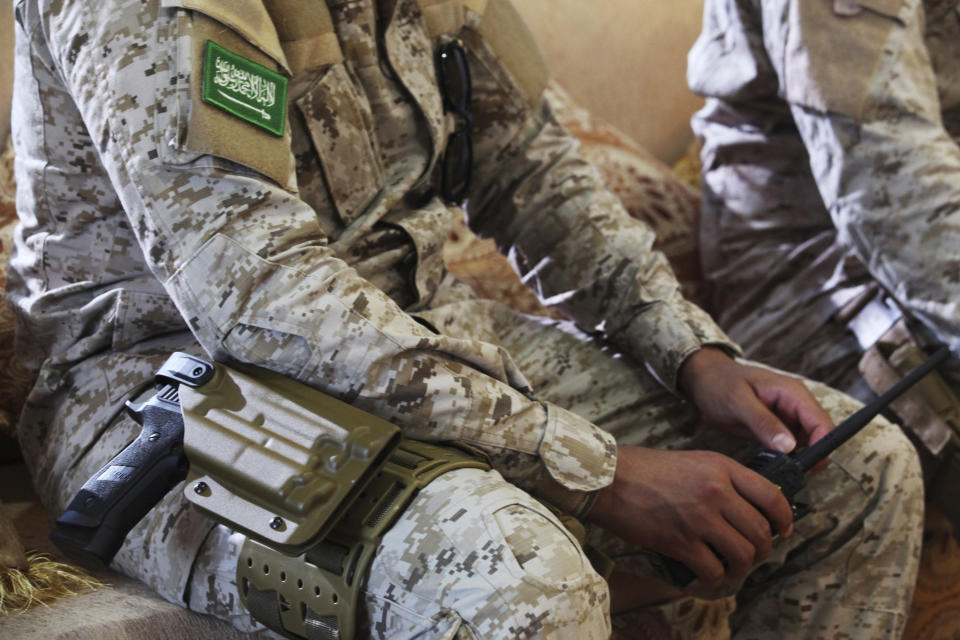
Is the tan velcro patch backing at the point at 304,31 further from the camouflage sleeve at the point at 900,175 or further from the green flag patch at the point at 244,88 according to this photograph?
the camouflage sleeve at the point at 900,175

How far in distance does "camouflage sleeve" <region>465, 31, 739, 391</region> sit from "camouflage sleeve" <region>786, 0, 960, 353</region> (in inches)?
12.3

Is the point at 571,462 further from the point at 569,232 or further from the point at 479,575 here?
the point at 569,232

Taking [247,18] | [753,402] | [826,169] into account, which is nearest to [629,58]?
[826,169]

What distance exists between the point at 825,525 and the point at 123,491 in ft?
2.26

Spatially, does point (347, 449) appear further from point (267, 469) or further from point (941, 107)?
point (941, 107)

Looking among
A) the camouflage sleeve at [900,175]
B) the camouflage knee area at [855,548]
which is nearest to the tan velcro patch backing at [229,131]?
the camouflage knee area at [855,548]

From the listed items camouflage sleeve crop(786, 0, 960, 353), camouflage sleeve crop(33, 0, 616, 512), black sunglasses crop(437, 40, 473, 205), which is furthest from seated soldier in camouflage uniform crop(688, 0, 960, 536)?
camouflage sleeve crop(33, 0, 616, 512)

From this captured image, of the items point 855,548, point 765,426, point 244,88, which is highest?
point 244,88

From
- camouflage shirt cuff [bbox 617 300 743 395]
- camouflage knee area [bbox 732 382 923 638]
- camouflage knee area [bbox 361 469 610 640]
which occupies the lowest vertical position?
camouflage knee area [bbox 732 382 923 638]

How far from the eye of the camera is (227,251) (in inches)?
27.5

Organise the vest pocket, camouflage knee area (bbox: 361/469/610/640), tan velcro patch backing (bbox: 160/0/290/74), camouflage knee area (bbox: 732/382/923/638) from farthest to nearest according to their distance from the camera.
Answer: camouflage knee area (bbox: 732/382/923/638) → the vest pocket → tan velcro patch backing (bbox: 160/0/290/74) → camouflage knee area (bbox: 361/469/610/640)

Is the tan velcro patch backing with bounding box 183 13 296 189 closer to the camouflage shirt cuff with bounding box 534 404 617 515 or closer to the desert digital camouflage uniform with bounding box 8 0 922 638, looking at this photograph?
the desert digital camouflage uniform with bounding box 8 0 922 638

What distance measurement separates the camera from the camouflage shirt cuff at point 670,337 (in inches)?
40.1

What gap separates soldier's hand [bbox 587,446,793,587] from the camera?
2.62 feet
